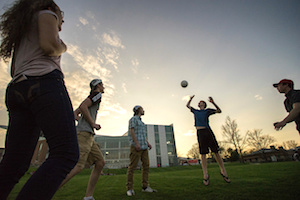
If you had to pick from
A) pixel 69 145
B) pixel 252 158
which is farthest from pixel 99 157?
pixel 252 158

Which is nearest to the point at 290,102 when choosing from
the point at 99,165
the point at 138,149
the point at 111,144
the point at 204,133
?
the point at 204,133

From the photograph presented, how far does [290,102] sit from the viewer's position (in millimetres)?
3275

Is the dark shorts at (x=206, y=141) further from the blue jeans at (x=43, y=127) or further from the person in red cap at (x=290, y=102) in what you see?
the blue jeans at (x=43, y=127)

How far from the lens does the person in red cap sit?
2.99 metres

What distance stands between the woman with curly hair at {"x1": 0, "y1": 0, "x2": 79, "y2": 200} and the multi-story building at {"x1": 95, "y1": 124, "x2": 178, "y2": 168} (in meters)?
56.3

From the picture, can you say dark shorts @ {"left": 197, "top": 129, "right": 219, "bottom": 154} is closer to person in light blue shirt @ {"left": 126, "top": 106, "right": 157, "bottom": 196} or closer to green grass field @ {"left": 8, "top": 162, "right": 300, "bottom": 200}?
green grass field @ {"left": 8, "top": 162, "right": 300, "bottom": 200}

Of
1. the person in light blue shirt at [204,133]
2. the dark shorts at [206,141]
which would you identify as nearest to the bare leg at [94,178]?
the person in light blue shirt at [204,133]

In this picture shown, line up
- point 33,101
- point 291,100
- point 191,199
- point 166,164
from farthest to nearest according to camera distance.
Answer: point 166,164 → point 291,100 → point 191,199 → point 33,101

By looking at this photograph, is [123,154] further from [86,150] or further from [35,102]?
[35,102]

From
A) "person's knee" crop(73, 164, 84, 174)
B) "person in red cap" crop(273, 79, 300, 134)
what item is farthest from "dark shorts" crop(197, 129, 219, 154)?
"person's knee" crop(73, 164, 84, 174)

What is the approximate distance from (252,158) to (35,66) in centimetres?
7277

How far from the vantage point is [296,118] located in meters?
3.09

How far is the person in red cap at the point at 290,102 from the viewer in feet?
9.82

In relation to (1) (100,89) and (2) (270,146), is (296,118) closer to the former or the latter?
(1) (100,89)
